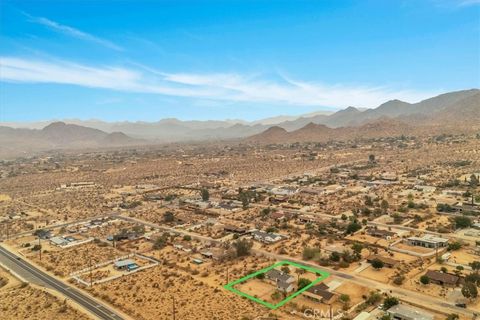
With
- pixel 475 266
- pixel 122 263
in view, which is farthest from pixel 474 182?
pixel 122 263

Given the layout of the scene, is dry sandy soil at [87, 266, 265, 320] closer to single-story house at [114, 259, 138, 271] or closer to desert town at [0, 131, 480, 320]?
desert town at [0, 131, 480, 320]

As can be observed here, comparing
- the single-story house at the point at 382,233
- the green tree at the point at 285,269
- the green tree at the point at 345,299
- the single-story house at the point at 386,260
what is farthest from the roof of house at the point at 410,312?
the single-story house at the point at 382,233

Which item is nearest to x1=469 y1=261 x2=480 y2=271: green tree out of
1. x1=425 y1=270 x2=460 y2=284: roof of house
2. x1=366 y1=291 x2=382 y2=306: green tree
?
x1=425 y1=270 x2=460 y2=284: roof of house

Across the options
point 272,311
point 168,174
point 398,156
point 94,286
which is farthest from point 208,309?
point 398,156

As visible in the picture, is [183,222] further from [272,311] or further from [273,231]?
[272,311]

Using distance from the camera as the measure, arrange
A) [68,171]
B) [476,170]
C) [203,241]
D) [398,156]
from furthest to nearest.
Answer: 1. [68,171]
2. [398,156]
3. [476,170]
4. [203,241]

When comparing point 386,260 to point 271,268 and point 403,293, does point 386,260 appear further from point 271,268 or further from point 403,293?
point 271,268

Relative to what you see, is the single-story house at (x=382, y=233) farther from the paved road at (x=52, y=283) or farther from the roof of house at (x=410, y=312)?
the paved road at (x=52, y=283)
